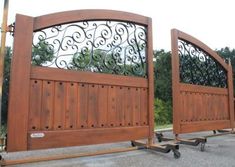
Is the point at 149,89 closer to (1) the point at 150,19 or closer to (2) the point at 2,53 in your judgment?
(1) the point at 150,19

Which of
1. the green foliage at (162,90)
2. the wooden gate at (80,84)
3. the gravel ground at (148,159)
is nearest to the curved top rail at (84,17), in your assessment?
the wooden gate at (80,84)

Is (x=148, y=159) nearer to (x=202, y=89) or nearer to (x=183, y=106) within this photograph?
(x=183, y=106)

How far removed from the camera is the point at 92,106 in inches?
112

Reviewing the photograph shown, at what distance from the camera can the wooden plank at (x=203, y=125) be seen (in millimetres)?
3766

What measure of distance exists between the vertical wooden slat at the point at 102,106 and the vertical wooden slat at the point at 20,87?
82 cm

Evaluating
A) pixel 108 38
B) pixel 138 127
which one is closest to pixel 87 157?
pixel 138 127

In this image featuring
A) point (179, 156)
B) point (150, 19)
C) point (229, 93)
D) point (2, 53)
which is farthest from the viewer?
point (229, 93)

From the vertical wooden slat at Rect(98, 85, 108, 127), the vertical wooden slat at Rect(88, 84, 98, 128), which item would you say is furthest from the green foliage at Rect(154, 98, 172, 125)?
the vertical wooden slat at Rect(88, 84, 98, 128)

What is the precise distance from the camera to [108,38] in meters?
3.17

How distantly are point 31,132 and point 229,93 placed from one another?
379 centimetres

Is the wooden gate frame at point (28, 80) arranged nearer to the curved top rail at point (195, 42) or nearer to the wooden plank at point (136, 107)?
the wooden plank at point (136, 107)

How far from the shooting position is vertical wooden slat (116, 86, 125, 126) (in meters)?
3.04

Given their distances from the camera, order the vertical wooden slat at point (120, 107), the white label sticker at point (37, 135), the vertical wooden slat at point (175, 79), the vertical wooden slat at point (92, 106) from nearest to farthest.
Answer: the white label sticker at point (37, 135) → the vertical wooden slat at point (92, 106) → the vertical wooden slat at point (120, 107) → the vertical wooden slat at point (175, 79)

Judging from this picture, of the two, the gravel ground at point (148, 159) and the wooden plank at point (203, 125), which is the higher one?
the wooden plank at point (203, 125)
